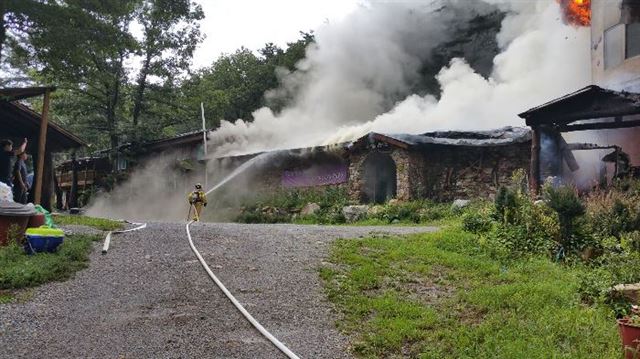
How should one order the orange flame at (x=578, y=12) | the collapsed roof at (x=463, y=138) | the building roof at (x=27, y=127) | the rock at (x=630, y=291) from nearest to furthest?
the rock at (x=630, y=291) < the building roof at (x=27, y=127) < the collapsed roof at (x=463, y=138) < the orange flame at (x=578, y=12)

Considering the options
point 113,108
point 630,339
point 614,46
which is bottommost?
point 630,339

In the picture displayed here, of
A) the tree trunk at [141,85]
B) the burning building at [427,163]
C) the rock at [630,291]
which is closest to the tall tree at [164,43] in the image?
the tree trunk at [141,85]

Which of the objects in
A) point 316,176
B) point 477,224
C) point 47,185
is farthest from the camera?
point 316,176

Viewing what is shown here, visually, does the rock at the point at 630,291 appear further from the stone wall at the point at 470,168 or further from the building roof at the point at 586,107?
the stone wall at the point at 470,168

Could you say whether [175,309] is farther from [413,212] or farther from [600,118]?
[600,118]

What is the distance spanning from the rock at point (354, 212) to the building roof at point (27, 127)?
8.96 m

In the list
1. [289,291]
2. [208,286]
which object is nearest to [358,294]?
[289,291]

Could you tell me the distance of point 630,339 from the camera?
14.0ft

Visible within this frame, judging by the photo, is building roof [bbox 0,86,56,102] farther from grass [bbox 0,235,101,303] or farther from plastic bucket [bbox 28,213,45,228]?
grass [bbox 0,235,101,303]

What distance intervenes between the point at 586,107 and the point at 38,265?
1257 centimetres

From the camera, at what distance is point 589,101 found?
13.9 meters

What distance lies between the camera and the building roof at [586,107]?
43.6ft

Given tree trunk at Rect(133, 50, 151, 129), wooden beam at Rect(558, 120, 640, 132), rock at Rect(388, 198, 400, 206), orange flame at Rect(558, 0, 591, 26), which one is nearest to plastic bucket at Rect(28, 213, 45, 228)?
rock at Rect(388, 198, 400, 206)

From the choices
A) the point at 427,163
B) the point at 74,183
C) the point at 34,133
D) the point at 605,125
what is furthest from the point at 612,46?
the point at 74,183
